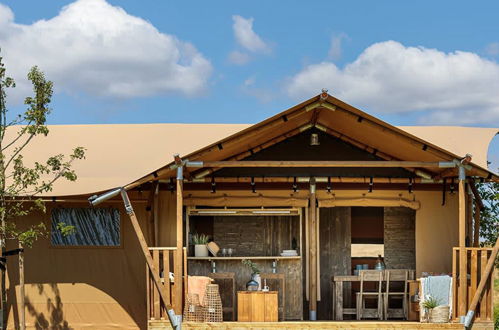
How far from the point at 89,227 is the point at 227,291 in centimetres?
229

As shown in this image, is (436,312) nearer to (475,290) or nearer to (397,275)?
(475,290)

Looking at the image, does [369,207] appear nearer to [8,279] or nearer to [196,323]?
[196,323]

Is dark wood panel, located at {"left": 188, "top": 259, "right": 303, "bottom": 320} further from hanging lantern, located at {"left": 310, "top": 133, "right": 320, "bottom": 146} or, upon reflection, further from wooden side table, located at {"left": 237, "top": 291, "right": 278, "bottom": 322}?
hanging lantern, located at {"left": 310, "top": 133, "right": 320, "bottom": 146}

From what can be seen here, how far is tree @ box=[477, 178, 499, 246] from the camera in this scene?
46.3 feet

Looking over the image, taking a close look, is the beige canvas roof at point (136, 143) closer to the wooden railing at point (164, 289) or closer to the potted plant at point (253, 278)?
the wooden railing at point (164, 289)

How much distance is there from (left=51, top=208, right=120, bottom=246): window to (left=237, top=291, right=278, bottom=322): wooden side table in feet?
8.53

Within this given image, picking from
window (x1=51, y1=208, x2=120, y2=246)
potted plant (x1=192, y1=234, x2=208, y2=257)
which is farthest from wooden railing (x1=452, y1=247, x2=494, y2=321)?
window (x1=51, y1=208, x2=120, y2=246)

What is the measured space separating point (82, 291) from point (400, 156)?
507 centimetres

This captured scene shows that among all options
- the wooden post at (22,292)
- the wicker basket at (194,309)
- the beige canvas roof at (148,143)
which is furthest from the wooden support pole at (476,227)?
the wooden post at (22,292)

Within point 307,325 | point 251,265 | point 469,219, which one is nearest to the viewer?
point 307,325

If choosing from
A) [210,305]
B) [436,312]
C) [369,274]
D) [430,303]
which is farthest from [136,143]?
[436,312]

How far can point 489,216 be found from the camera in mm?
14297

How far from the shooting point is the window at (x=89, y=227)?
11688mm

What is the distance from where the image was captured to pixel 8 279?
459 inches
